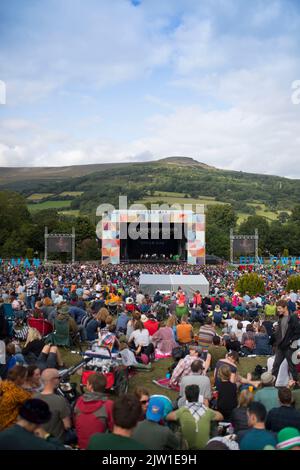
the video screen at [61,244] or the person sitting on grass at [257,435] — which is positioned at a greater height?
the video screen at [61,244]

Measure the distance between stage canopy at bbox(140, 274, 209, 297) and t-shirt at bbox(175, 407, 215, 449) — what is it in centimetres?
1236

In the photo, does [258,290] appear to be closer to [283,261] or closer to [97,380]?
[97,380]

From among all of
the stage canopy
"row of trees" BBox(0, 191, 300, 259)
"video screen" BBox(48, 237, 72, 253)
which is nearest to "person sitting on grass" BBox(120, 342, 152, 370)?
the stage canopy

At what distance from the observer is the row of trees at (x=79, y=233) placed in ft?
190

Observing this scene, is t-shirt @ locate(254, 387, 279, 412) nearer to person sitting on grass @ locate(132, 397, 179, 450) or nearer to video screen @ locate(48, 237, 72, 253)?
person sitting on grass @ locate(132, 397, 179, 450)

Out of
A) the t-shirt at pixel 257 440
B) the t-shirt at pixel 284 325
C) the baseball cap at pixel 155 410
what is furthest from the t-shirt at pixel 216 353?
the t-shirt at pixel 257 440

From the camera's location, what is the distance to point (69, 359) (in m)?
7.45

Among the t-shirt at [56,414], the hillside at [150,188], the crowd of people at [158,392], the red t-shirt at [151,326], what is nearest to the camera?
the crowd of people at [158,392]

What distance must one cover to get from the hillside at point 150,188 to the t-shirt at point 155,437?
275 feet

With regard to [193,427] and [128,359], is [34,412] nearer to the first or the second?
[193,427]

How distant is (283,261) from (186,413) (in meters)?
43.6

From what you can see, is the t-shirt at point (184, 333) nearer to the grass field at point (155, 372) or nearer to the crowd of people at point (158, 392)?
the crowd of people at point (158, 392)

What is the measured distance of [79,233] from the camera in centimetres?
6341
